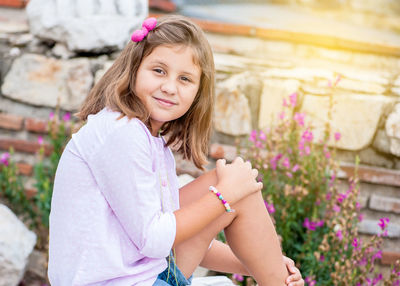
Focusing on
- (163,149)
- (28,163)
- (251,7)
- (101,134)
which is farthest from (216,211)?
(251,7)

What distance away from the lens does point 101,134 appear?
1597 mm

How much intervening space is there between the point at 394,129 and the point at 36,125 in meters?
1.82

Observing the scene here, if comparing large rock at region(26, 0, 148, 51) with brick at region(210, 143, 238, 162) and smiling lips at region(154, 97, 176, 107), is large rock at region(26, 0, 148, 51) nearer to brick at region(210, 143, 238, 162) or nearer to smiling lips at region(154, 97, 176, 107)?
brick at region(210, 143, 238, 162)

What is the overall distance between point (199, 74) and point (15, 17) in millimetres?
2384

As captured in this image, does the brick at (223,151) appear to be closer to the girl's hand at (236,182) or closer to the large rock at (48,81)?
the large rock at (48,81)

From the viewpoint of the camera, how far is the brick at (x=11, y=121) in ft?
9.86

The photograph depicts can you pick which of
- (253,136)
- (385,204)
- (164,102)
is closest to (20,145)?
(253,136)

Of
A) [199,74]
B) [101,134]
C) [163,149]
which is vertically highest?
[199,74]

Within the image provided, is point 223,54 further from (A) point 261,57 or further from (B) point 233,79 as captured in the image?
(B) point 233,79

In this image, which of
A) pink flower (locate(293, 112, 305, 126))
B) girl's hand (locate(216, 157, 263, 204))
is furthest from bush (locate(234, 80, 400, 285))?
girl's hand (locate(216, 157, 263, 204))

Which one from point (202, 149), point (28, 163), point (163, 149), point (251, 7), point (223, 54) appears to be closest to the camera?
point (163, 149)

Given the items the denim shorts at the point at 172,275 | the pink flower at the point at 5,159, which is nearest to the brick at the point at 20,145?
the pink flower at the point at 5,159

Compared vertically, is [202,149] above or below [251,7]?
above

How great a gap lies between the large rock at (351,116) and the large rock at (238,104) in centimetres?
27
